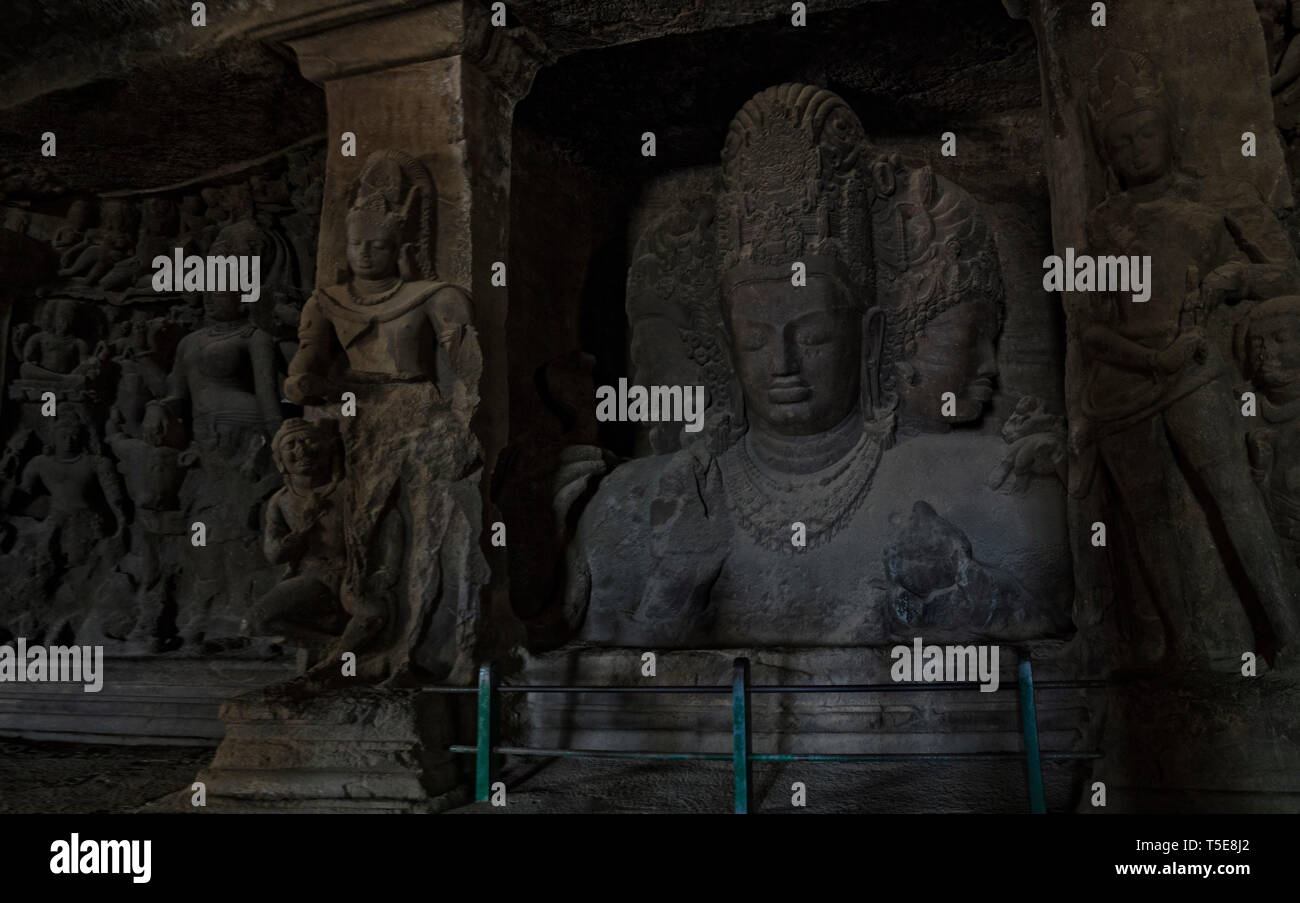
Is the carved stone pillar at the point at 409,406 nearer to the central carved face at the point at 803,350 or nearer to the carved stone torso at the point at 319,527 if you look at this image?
the carved stone torso at the point at 319,527

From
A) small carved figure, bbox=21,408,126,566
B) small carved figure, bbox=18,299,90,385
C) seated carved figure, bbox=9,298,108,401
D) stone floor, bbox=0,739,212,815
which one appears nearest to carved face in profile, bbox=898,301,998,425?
stone floor, bbox=0,739,212,815

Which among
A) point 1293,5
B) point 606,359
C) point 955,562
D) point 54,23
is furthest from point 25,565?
point 1293,5

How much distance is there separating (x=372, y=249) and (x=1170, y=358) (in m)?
2.81

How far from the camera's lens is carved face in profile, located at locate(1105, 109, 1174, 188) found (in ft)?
11.1

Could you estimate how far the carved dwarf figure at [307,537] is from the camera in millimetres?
3977

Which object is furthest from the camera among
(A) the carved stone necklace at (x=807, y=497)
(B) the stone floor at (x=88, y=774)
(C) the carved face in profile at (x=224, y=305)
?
(C) the carved face in profile at (x=224, y=305)

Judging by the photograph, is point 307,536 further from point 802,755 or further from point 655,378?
point 802,755

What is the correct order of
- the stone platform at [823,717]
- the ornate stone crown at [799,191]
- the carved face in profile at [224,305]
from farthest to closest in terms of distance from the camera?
the carved face in profile at [224,305], the ornate stone crown at [799,191], the stone platform at [823,717]

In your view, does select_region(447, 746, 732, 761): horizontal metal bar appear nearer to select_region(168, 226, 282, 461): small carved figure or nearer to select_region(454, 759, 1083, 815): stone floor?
select_region(454, 759, 1083, 815): stone floor

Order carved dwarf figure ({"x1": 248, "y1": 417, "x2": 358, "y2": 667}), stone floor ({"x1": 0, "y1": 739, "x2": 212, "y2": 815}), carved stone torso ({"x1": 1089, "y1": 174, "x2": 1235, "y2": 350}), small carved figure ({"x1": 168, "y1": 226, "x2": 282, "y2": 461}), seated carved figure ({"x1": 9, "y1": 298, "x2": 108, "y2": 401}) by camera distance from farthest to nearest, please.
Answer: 1. seated carved figure ({"x1": 9, "y1": 298, "x2": 108, "y2": 401})
2. small carved figure ({"x1": 168, "y1": 226, "x2": 282, "y2": 461})
3. stone floor ({"x1": 0, "y1": 739, "x2": 212, "y2": 815})
4. carved dwarf figure ({"x1": 248, "y1": 417, "x2": 358, "y2": 667})
5. carved stone torso ({"x1": 1089, "y1": 174, "x2": 1235, "y2": 350})

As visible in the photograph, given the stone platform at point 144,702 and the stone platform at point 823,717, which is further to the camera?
the stone platform at point 144,702

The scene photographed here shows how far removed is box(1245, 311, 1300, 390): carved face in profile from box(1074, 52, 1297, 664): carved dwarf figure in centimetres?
9

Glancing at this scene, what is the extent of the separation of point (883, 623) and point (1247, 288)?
171cm

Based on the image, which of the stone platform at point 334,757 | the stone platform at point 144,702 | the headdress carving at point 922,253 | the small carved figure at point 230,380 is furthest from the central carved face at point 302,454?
the headdress carving at point 922,253
